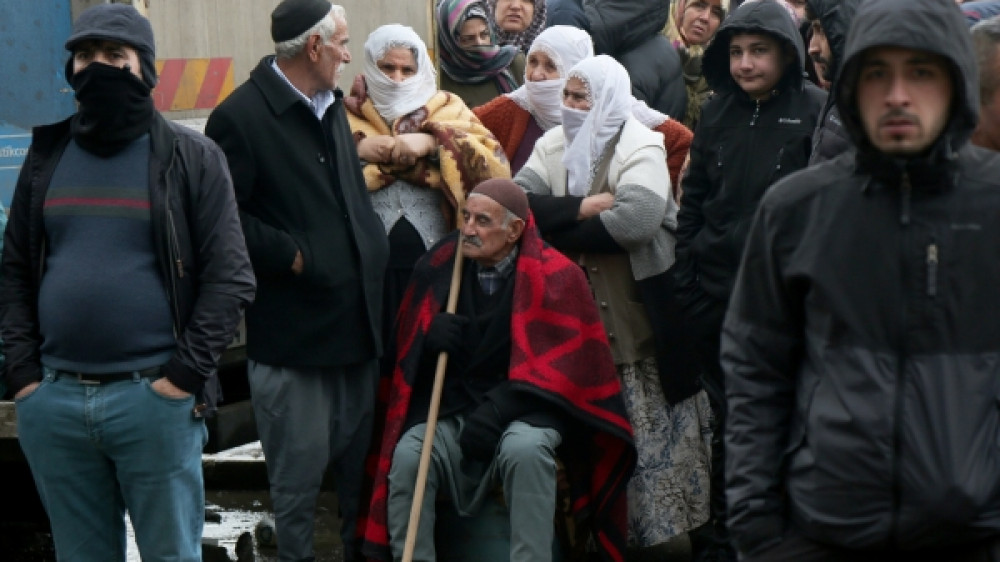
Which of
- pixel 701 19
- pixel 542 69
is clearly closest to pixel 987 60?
pixel 542 69

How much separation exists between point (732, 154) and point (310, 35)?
5.16ft

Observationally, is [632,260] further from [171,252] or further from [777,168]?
[171,252]

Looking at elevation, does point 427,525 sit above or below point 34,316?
below

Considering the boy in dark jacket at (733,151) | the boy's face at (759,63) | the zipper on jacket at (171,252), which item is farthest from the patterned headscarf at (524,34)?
the zipper on jacket at (171,252)

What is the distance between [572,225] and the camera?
6.16 meters

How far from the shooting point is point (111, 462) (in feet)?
15.3

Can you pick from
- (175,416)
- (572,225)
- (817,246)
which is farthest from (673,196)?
(817,246)

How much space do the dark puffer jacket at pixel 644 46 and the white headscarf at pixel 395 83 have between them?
1.59 meters

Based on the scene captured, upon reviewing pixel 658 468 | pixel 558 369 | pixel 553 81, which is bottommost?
pixel 658 468

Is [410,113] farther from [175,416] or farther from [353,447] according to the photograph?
[175,416]

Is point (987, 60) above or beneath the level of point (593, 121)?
above

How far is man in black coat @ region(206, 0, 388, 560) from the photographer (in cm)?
543

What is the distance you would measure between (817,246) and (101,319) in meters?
2.26

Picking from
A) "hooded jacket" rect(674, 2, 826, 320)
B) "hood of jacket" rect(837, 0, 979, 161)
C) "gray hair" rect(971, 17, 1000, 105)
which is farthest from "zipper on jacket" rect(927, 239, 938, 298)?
"hooded jacket" rect(674, 2, 826, 320)
